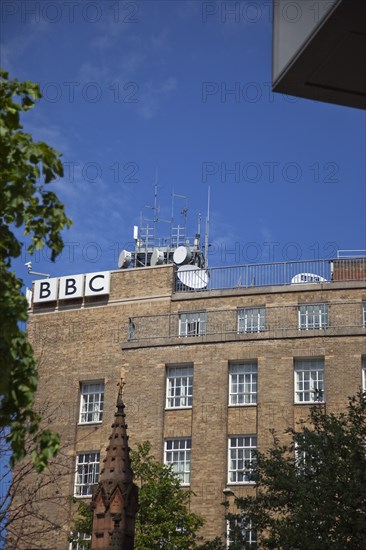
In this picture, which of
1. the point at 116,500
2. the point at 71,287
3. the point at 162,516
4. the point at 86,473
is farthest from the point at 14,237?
the point at 71,287

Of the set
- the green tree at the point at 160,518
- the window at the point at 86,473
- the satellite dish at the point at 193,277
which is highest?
the satellite dish at the point at 193,277

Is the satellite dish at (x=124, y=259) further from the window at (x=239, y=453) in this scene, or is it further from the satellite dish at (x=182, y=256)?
the window at (x=239, y=453)

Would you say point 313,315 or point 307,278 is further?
point 307,278

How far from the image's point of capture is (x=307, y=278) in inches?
2472

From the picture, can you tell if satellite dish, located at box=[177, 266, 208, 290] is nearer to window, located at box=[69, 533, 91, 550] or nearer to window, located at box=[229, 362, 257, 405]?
→ window, located at box=[229, 362, 257, 405]

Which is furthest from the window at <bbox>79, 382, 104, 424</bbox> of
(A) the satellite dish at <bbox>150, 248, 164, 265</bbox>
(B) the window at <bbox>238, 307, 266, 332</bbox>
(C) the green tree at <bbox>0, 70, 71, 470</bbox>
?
(C) the green tree at <bbox>0, 70, 71, 470</bbox>

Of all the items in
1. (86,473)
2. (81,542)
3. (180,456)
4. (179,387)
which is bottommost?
(81,542)

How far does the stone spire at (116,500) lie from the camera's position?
33531 millimetres

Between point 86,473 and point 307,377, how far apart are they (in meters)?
12.0

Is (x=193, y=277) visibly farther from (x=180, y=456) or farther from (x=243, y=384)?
(x=180, y=456)

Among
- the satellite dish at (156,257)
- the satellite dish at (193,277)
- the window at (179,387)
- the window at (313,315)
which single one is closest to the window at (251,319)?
the window at (313,315)

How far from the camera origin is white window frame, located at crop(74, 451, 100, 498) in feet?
191

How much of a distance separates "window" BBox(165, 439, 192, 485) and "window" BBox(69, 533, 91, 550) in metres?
5.33

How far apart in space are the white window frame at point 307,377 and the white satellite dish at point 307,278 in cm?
686
